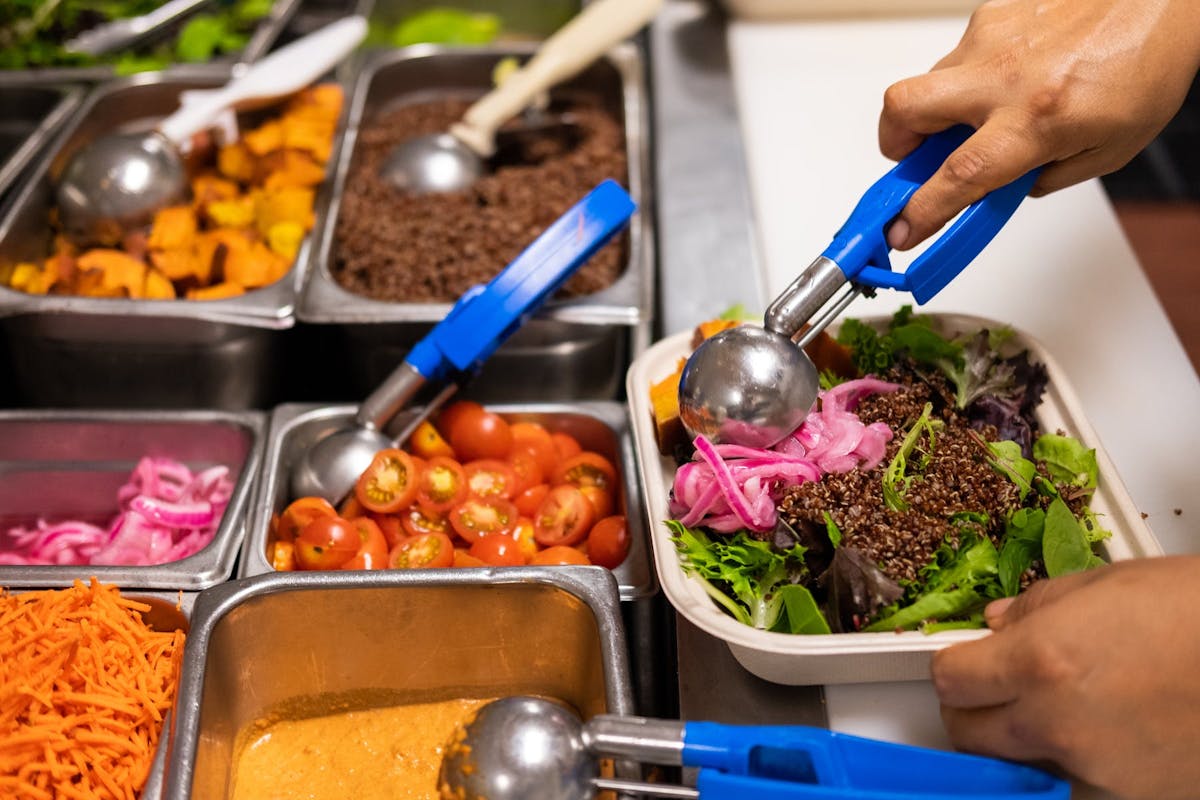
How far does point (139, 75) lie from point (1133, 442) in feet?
8.60

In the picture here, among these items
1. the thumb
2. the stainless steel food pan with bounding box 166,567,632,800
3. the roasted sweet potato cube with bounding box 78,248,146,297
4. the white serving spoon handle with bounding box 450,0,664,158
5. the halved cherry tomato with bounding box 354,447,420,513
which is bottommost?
the thumb

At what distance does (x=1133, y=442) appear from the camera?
187 centimetres

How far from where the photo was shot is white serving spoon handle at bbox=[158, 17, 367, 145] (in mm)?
2613

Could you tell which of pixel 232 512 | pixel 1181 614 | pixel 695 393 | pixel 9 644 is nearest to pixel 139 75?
pixel 232 512

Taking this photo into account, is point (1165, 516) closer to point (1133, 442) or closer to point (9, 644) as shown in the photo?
point (1133, 442)

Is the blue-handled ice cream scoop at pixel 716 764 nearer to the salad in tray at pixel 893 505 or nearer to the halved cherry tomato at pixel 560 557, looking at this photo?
the salad in tray at pixel 893 505

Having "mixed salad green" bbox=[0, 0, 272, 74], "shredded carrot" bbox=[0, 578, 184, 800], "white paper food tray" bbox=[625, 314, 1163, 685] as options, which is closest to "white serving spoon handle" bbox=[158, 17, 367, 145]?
"mixed salad green" bbox=[0, 0, 272, 74]

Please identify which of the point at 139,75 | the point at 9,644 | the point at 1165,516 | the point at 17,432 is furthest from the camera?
the point at 139,75

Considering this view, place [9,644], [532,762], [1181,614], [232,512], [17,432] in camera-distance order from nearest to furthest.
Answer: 1. [1181,614]
2. [532,762]
3. [9,644]
4. [232,512]
5. [17,432]

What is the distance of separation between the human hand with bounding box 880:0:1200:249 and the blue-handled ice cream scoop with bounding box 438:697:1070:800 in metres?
0.76

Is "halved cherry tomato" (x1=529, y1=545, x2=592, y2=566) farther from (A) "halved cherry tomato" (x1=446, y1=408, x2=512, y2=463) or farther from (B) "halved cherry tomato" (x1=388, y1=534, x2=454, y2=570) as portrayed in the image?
(A) "halved cherry tomato" (x1=446, y1=408, x2=512, y2=463)

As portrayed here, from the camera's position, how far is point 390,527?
188 centimetres

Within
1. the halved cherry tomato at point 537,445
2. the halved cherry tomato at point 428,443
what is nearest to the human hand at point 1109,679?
the halved cherry tomato at point 537,445

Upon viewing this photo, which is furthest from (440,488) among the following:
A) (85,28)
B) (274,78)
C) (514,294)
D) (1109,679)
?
(85,28)
